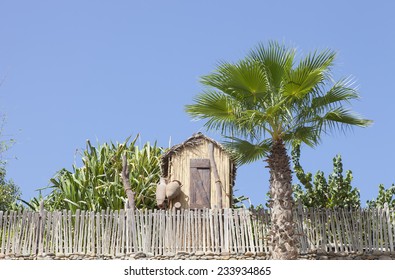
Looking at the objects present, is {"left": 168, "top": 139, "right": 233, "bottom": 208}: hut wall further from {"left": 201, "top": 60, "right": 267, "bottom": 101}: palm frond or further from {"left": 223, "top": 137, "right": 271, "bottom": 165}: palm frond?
{"left": 201, "top": 60, "right": 267, "bottom": 101}: palm frond

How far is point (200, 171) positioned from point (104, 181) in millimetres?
3842

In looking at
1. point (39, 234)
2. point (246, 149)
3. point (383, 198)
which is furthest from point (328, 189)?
point (39, 234)

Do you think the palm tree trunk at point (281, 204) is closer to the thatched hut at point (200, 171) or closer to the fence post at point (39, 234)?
the thatched hut at point (200, 171)

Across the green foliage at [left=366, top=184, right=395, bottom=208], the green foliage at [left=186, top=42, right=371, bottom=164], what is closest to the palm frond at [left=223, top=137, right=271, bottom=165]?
the green foliage at [left=186, top=42, right=371, bottom=164]

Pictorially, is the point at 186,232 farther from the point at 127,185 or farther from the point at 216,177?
the point at 127,185

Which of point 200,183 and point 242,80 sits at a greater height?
point 242,80

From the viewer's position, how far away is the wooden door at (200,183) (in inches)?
665

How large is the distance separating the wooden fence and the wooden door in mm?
1465

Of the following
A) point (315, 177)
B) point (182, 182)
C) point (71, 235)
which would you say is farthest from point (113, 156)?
point (315, 177)

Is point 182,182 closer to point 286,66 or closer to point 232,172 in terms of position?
point 232,172

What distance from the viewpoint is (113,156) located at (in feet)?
63.6

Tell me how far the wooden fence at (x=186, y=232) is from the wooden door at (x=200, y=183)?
1.47 m

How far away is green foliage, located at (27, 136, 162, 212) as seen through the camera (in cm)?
1836

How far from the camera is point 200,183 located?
17109 mm
